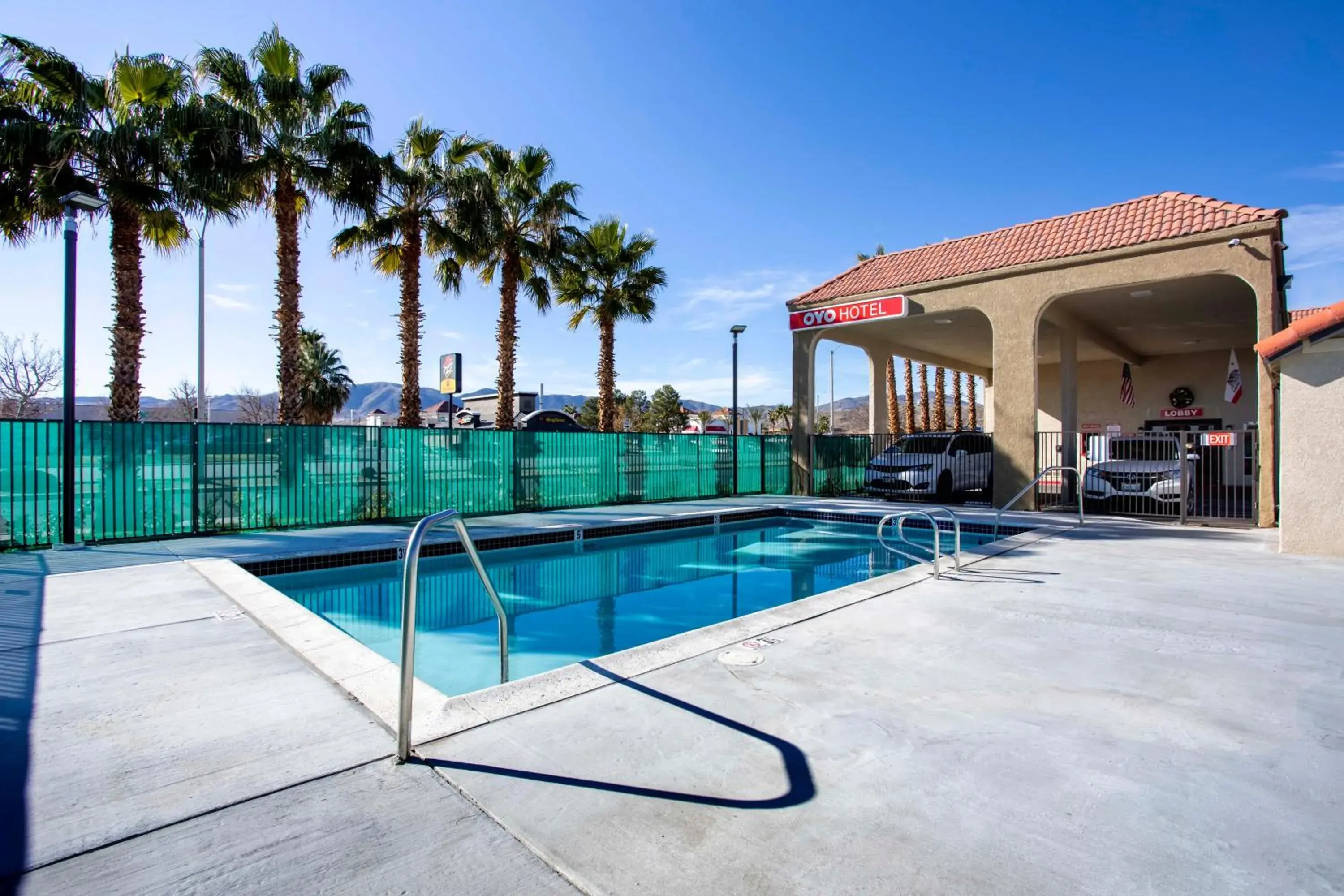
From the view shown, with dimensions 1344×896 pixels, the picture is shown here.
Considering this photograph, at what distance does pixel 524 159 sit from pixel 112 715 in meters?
16.4

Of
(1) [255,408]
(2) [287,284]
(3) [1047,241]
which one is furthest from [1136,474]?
(1) [255,408]

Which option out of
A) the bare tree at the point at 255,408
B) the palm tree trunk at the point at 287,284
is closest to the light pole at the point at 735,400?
the palm tree trunk at the point at 287,284

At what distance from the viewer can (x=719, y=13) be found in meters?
11.4

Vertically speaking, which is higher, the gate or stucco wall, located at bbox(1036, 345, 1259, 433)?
stucco wall, located at bbox(1036, 345, 1259, 433)

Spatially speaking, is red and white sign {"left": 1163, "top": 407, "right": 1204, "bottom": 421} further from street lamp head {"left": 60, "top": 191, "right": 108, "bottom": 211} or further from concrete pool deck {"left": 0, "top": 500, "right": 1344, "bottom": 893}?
street lamp head {"left": 60, "top": 191, "right": 108, "bottom": 211}

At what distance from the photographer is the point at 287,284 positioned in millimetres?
13289

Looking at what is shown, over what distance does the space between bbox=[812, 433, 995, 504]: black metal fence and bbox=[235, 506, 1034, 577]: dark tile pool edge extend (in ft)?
6.75

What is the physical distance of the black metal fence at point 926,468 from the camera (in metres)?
16.1

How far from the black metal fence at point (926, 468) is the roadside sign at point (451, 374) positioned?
31.2 feet

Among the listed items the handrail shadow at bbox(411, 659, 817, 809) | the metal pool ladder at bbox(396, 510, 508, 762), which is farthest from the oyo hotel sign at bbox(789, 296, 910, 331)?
the metal pool ladder at bbox(396, 510, 508, 762)

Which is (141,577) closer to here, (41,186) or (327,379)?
(41,186)

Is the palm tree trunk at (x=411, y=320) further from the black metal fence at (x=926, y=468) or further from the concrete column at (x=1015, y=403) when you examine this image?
the concrete column at (x=1015, y=403)

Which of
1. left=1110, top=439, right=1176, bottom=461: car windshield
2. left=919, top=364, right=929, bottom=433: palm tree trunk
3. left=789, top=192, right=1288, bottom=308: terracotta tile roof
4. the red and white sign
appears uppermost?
left=789, top=192, right=1288, bottom=308: terracotta tile roof

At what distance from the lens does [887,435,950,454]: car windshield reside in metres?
16.4
